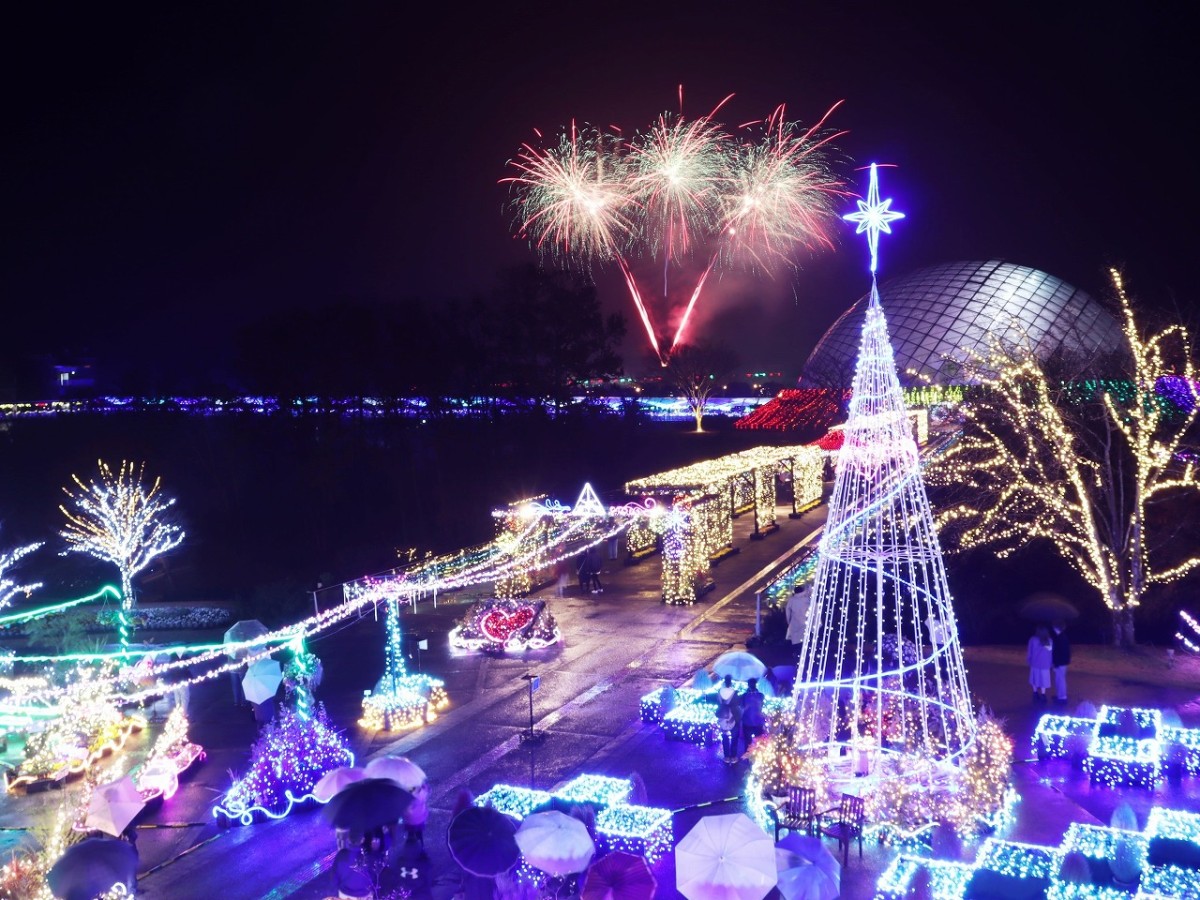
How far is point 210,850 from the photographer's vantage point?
9.02 meters

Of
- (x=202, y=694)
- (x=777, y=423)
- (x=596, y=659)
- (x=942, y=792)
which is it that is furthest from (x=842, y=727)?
(x=777, y=423)

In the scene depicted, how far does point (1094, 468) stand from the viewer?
17594mm

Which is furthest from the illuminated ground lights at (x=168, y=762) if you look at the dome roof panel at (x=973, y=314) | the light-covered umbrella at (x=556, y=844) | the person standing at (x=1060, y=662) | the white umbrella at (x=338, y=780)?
the dome roof panel at (x=973, y=314)

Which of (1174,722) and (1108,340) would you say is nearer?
(1174,722)

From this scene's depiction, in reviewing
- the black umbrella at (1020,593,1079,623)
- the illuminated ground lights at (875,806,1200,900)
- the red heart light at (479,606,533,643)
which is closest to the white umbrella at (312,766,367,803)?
the illuminated ground lights at (875,806,1200,900)

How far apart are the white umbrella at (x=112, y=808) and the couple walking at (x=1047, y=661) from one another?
10.6 meters

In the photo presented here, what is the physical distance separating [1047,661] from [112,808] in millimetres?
10894

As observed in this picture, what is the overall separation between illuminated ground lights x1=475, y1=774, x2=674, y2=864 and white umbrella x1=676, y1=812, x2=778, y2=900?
5.32 ft

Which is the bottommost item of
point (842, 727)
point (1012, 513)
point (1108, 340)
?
point (842, 727)

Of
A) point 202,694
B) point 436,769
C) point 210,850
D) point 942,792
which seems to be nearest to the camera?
point 942,792

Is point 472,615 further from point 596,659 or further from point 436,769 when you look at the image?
point 436,769

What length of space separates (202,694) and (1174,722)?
13.5 meters

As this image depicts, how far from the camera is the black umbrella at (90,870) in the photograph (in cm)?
673

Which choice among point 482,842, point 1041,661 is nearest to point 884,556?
point 482,842
